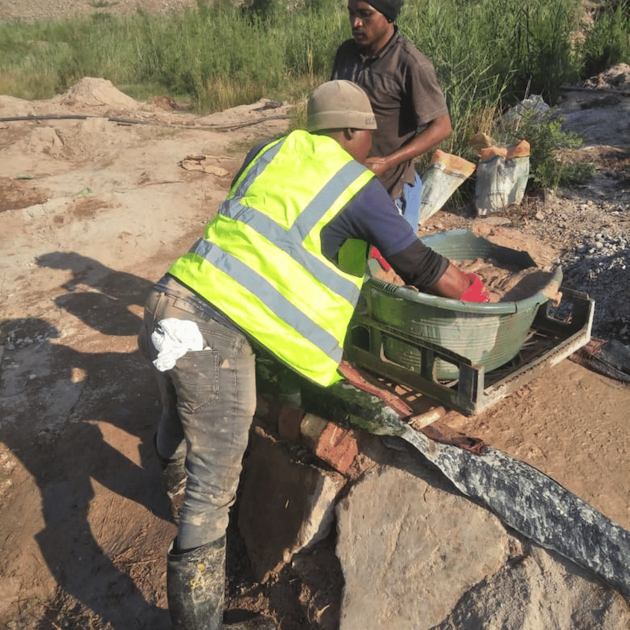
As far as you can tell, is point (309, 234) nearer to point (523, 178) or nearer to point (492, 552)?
point (492, 552)

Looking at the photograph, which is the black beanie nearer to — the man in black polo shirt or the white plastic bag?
the man in black polo shirt

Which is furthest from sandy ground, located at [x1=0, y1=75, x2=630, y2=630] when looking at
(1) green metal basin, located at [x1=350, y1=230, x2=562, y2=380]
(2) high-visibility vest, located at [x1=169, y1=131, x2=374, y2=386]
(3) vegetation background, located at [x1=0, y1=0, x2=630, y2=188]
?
(3) vegetation background, located at [x1=0, y1=0, x2=630, y2=188]

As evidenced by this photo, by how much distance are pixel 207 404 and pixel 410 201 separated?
5.33 feet

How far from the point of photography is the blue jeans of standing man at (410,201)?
9.96 ft

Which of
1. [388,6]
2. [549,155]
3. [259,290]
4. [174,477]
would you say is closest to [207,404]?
[259,290]

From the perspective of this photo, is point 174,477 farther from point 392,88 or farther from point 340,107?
point 392,88

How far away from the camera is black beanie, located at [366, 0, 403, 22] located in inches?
104

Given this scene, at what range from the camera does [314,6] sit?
15680 millimetres

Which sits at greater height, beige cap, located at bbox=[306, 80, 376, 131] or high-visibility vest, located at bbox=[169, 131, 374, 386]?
A: beige cap, located at bbox=[306, 80, 376, 131]

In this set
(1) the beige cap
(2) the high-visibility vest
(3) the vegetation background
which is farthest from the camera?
(3) the vegetation background

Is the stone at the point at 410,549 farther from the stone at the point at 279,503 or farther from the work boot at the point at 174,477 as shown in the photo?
the work boot at the point at 174,477

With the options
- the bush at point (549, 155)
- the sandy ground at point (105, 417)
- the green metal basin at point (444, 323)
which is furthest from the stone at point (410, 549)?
the bush at point (549, 155)

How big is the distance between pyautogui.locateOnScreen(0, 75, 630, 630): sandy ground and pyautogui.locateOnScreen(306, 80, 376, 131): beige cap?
125cm

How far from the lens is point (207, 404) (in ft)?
6.42
